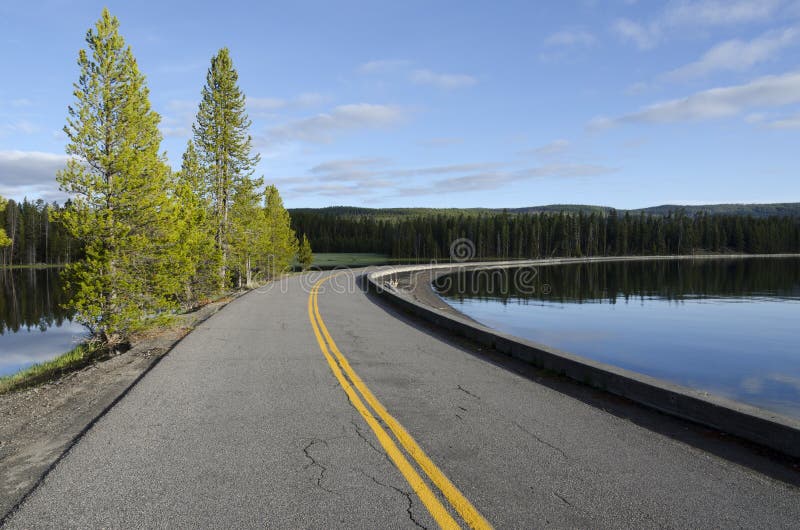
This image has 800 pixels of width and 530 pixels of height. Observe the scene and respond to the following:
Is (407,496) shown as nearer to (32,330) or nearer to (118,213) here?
(118,213)

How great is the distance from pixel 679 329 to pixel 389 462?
79.9 ft

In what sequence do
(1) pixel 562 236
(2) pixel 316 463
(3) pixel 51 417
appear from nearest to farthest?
(2) pixel 316 463
(3) pixel 51 417
(1) pixel 562 236

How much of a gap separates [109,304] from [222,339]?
14.9 feet

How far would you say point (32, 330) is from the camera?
1096 inches

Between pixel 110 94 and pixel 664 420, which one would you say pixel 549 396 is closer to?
pixel 664 420

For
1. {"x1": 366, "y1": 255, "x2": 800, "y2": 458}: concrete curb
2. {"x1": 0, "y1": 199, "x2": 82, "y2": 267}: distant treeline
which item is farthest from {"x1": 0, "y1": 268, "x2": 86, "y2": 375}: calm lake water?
{"x1": 0, "y1": 199, "x2": 82, "y2": 267}: distant treeline

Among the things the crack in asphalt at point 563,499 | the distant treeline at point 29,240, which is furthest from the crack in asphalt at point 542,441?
the distant treeline at point 29,240

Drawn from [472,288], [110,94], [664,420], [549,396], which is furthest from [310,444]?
[472,288]

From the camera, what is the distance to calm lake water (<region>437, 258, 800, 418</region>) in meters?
14.6

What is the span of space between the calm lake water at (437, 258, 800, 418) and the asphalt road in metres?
8.79

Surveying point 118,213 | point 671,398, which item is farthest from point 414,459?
point 118,213

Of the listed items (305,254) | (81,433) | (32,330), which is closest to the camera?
(81,433)

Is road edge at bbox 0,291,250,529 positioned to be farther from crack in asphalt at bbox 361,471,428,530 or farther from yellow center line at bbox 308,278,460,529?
yellow center line at bbox 308,278,460,529

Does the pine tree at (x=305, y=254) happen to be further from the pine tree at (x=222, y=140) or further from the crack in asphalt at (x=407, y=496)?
the crack in asphalt at (x=407, y=496)
